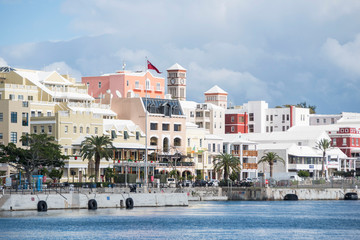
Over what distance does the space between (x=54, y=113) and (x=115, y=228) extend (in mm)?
56355

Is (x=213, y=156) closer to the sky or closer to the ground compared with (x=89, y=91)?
closer to the ground

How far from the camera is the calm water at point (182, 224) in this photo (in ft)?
279

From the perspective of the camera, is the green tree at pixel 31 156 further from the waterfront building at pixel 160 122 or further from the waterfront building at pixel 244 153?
the waterfront building at pixel 244 153

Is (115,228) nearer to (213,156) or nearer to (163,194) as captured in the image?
(163,194)

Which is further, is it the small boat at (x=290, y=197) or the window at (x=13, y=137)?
the small boat at (x=290, y=197)

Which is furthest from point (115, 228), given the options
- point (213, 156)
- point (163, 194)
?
point (213, 156)

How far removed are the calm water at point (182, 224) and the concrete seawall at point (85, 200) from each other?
3.19ft

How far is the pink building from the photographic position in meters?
172

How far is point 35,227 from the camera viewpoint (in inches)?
3440

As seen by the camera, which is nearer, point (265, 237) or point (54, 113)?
point (265, 237)

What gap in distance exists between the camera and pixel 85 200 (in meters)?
104

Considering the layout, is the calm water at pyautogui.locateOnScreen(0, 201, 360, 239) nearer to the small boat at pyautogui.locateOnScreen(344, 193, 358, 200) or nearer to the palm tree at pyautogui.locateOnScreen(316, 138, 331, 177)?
the small boat at pyautogui.locateOnScreen(344, 193, 358, 200)

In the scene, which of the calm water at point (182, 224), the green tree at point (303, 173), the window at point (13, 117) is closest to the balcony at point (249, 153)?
the green tree at point (303, 173)

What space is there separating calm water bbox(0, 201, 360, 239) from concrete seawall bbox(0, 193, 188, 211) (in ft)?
3.19
